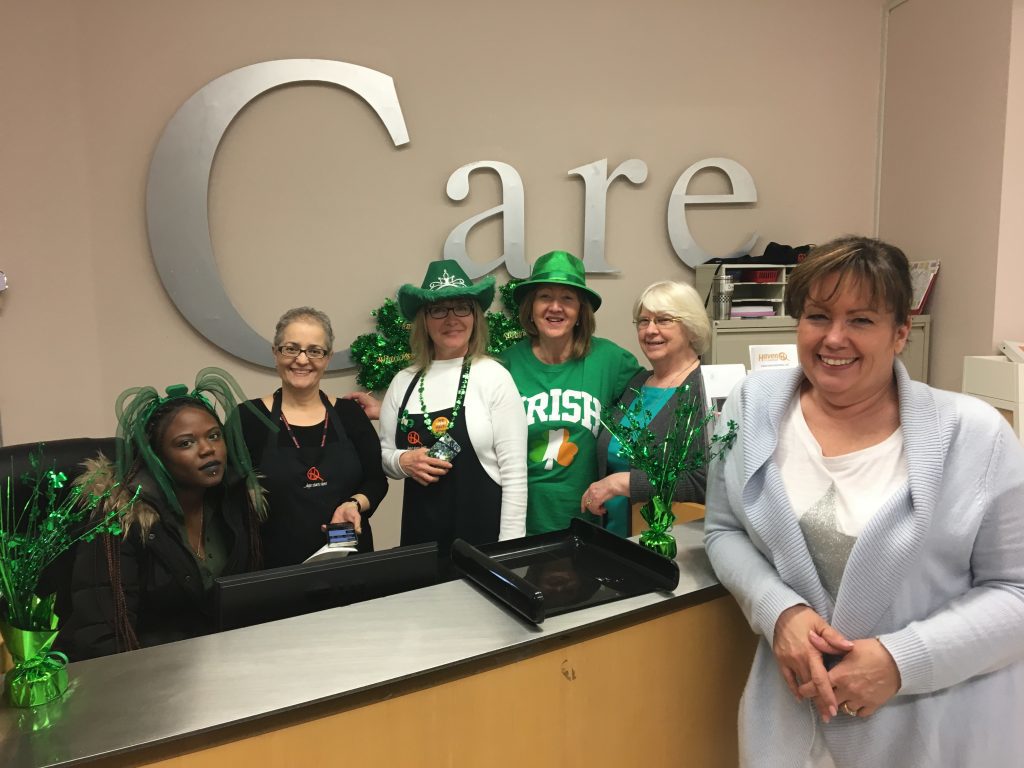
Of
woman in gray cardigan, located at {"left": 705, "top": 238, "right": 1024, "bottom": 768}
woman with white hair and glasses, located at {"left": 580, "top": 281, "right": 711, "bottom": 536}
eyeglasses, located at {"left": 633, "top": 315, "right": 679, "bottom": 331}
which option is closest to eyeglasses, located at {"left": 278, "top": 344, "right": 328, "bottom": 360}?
woman with white hair and glasses, located at {"left": 580, "top": 281, "right": 711, "bottom": 536}

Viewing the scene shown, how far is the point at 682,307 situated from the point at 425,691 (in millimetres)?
1558

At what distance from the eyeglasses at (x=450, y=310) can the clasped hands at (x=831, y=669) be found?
1.41 metres

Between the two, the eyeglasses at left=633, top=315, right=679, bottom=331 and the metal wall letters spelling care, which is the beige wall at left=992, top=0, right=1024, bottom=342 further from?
the metal wall letters spelling care

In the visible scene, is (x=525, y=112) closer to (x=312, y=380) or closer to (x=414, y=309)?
(x=414, y=309)

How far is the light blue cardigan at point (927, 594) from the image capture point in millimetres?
1133

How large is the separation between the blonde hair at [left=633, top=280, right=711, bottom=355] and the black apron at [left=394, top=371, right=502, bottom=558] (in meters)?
0.73

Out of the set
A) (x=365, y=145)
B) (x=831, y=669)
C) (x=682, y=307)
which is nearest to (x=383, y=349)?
(x=365, y=145)

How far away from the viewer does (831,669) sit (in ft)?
3.88

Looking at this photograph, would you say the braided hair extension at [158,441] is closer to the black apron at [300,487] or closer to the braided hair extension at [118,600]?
the braided hair extension at [118,600]

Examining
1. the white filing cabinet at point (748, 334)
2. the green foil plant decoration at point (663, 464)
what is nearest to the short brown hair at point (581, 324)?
the green foil plant decoration at point (663, 464)

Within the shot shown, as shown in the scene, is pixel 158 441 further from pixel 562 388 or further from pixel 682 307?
pixel 682 307

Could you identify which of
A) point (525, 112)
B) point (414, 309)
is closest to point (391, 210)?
point (525, 112)

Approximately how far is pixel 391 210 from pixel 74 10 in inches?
63.7

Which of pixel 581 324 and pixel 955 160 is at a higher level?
pixel 955 160
